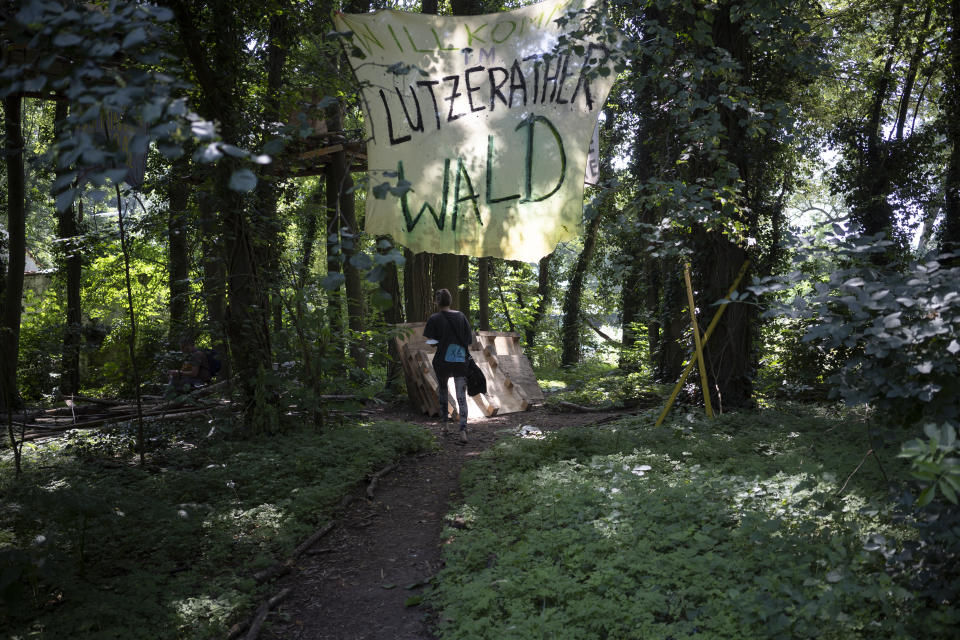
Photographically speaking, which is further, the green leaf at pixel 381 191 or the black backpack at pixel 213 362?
the black backpack at pixel 213 362

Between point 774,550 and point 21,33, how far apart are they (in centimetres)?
444

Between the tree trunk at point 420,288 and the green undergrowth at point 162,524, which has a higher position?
the tree trunk at point 420,288

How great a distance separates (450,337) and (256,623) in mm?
5288

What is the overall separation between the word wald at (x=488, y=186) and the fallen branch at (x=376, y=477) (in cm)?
271

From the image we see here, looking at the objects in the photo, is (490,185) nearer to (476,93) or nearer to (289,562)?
(476,93)

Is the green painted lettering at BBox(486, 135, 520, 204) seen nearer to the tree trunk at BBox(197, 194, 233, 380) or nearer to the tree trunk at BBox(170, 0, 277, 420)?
the tree trunk at BBox(170, 0, 277, 420)

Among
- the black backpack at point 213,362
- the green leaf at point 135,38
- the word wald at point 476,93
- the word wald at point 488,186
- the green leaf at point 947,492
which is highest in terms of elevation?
the word wald at point 476,93

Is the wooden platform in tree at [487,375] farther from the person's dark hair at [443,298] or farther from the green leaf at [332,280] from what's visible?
the green leaf at [332,280]

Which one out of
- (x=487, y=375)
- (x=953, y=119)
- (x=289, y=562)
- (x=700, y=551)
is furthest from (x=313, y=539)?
(x=953, y=119)

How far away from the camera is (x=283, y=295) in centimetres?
784

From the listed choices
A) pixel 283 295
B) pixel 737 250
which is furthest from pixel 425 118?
pixel 737 250

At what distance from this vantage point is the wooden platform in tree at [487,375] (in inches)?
434

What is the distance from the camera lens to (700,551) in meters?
4.11

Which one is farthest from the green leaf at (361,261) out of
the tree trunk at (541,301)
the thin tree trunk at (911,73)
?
the tree trunk at (541,301)
